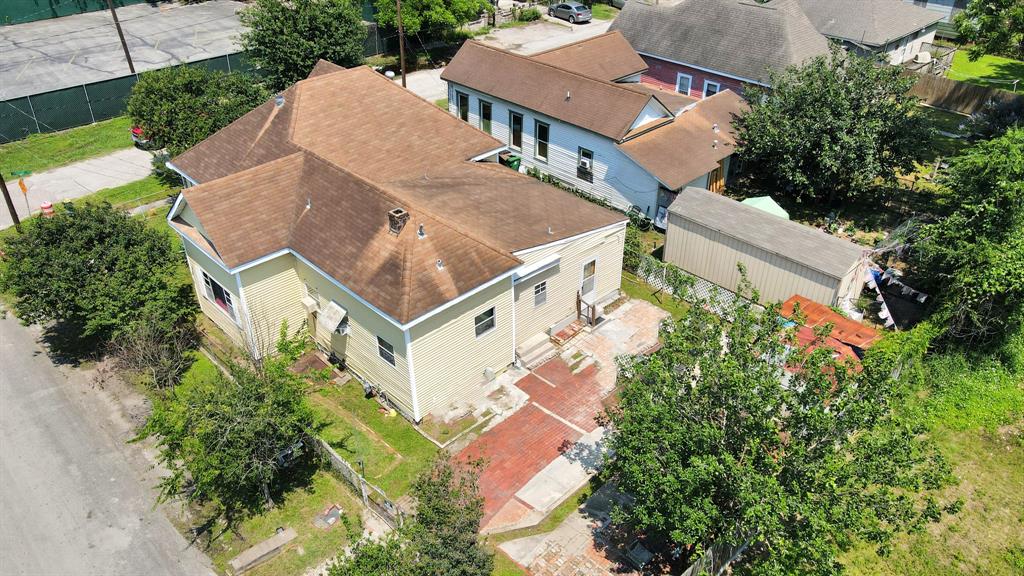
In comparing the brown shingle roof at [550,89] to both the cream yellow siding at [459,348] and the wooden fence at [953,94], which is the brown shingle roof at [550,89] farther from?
the wooden fence at [953,94]

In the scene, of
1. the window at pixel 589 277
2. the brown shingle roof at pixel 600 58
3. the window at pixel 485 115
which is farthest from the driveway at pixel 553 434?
the brown shingle roof at pixel 600 58

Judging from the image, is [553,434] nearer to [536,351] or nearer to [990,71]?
[536,351]

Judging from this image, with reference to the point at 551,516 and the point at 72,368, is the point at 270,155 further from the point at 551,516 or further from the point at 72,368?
the point at 551,516

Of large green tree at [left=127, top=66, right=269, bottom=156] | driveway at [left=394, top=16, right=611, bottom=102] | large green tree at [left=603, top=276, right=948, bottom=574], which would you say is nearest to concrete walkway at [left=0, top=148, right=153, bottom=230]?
large green tree at [left=127, top=66, right=269, bottom=156]

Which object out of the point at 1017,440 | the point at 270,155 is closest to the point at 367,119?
the point at 270,155


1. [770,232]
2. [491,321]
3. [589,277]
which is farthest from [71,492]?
[770,232]
